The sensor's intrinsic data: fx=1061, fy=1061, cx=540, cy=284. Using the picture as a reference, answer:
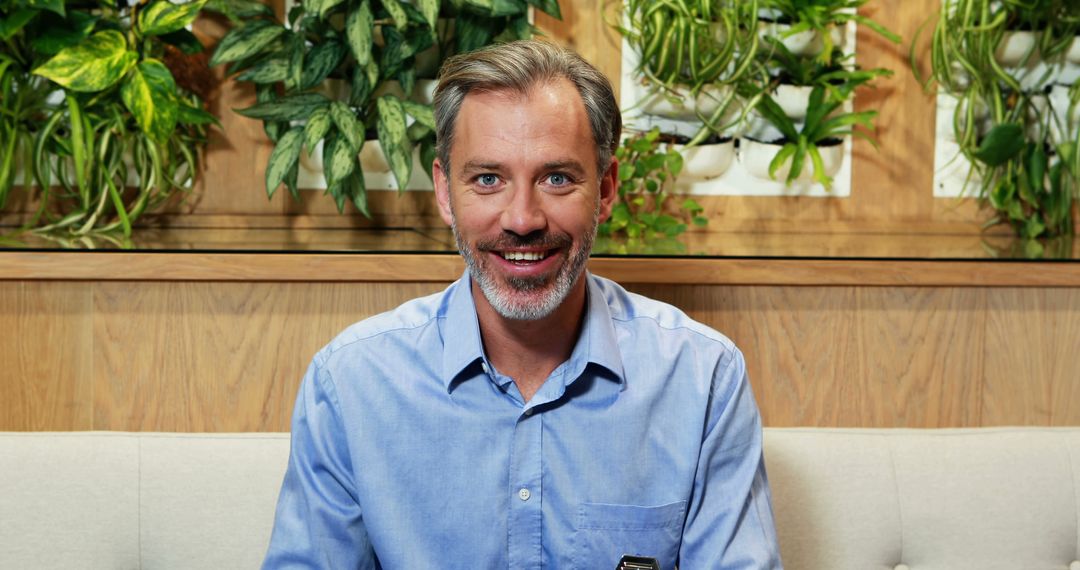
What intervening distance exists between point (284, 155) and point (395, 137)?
213mm

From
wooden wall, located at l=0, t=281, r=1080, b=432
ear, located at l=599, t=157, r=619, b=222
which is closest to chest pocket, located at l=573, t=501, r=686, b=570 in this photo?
ear, located at l=599, t=157, r=619, b=222

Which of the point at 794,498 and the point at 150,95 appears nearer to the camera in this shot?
the point at 794,498

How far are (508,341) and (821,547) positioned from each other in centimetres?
55

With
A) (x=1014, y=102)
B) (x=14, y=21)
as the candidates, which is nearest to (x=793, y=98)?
(x=1014, y=102)

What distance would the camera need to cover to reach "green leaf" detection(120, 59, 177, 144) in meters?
1.85

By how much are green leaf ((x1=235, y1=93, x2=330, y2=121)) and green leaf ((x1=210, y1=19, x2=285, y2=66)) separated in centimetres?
10

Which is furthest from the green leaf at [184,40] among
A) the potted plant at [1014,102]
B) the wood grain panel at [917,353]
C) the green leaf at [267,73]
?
the potted plant at [1014,102]

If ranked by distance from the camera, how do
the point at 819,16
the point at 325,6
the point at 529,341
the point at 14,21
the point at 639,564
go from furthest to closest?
the point at 819,16
the point at 325,6
the point at 14,21
the point at 529,341
the point at 639,564

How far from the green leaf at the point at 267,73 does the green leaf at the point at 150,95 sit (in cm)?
15

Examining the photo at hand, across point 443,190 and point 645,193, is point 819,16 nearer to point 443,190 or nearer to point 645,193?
point 645,193

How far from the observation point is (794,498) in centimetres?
149

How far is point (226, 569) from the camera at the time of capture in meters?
1.42

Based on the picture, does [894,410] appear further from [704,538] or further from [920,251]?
[704,538]

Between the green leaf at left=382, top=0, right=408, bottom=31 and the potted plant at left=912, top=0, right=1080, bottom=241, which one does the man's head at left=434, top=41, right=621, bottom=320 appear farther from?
the potted plant at left=912, top=0, right=1080, bottom=241
